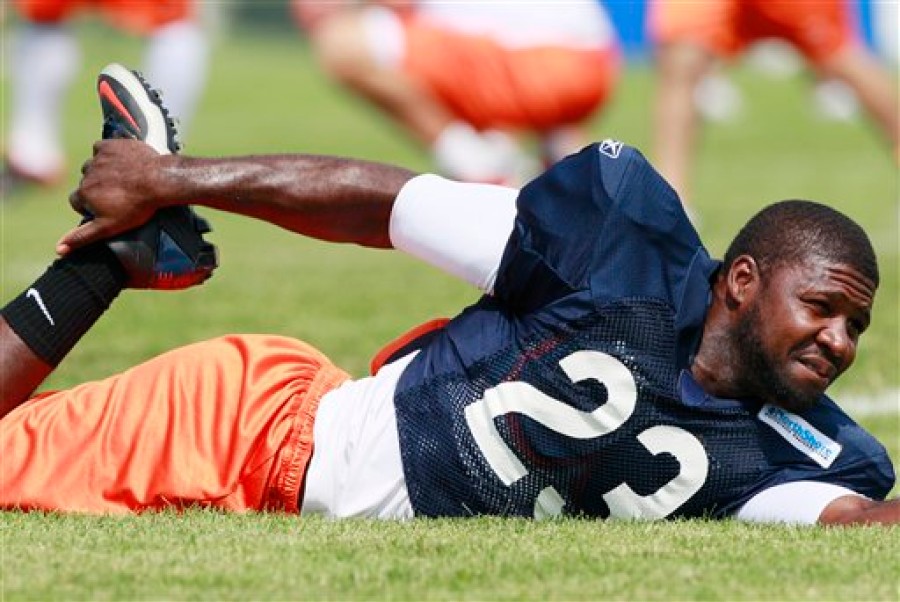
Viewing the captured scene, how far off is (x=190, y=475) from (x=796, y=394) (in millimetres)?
1262

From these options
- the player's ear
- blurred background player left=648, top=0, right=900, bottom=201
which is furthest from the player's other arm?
blurred background player left=648, top=0, right=900, bottom=201

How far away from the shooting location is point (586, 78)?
34.4 feet

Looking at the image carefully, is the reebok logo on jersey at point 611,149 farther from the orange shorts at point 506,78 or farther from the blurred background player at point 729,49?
the orange shorts at point 506,78

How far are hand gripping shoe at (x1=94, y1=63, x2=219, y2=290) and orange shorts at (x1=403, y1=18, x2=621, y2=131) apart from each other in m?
5.95

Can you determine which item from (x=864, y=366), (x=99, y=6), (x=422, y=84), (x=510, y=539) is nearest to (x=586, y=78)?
(x=422, y=84)

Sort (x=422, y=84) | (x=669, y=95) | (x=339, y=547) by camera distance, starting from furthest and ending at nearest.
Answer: (x=422, y=84), (x=669, y=95), (x=339, y=547)

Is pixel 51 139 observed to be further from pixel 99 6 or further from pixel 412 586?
pixel 412 586

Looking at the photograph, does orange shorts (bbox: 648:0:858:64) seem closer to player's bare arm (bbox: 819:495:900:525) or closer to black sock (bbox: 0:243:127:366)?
black sock (bbox: 0:243:127:366)

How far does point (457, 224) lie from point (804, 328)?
0.80 m

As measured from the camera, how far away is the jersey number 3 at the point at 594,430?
390cm

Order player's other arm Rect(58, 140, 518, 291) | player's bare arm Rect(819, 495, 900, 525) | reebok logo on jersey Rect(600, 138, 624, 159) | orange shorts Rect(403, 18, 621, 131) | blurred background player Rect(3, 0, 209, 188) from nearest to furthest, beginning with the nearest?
1. player's bare arm Rect(819, 495, 900, 525)
2. reebok logo on jersey Rect(600, 138, 624, 159)
3. player's other arm Rect(58, 140, 518, 291)
4. orange shorts Rect(403, 18, 621, 131)
5. blurred background player Rect(3, 0, 209, 188)

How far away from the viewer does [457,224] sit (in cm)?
421

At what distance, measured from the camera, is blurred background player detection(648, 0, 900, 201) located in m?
9.34

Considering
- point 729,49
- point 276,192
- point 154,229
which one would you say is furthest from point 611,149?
point 729,49
